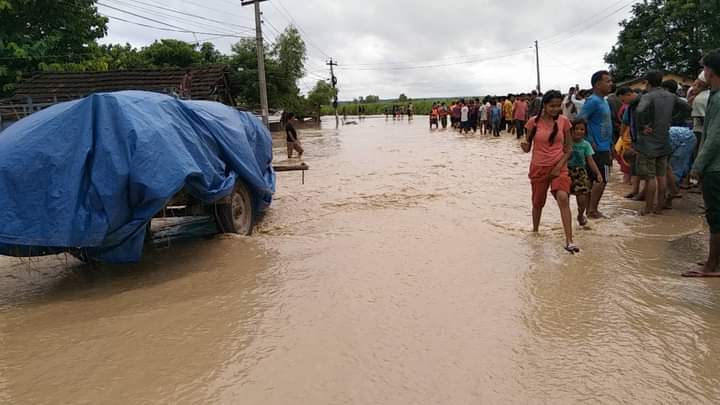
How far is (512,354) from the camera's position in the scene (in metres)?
3.36

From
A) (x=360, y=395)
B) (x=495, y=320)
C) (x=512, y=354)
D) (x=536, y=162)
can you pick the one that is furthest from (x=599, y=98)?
(x=360, y=395)

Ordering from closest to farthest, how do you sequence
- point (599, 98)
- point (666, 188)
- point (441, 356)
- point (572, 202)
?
point (441, 356) < point (599, 98) < point (666, 188) < point (572, 202)

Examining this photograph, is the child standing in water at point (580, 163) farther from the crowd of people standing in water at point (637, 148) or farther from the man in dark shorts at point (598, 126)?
the man in dark shorts at point (598, 126)

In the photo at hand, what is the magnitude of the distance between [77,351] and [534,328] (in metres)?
3.28

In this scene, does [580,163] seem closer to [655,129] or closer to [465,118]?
[655,129]

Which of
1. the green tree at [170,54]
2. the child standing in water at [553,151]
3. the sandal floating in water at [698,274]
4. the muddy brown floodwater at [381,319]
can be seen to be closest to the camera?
the muddy brown floodwater at [381,319]

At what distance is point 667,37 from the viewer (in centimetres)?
3500

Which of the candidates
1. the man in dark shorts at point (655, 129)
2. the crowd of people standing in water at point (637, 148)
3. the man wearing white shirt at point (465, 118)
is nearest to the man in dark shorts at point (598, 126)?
the crowd of people standing in water at point (637, 148)

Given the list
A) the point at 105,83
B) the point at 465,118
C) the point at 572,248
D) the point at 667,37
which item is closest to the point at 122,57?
the point at 105,83

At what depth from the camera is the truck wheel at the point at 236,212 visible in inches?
255

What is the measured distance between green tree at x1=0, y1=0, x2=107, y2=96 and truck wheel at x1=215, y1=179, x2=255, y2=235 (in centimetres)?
2183

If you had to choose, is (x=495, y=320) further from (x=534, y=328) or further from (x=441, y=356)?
(x=441, y=356)

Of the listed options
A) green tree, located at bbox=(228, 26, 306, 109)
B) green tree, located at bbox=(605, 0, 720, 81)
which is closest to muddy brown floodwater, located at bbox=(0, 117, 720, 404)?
green tree, located at bbox=(228, 26, 306, 109)

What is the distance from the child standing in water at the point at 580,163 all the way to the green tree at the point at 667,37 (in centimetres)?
2935
